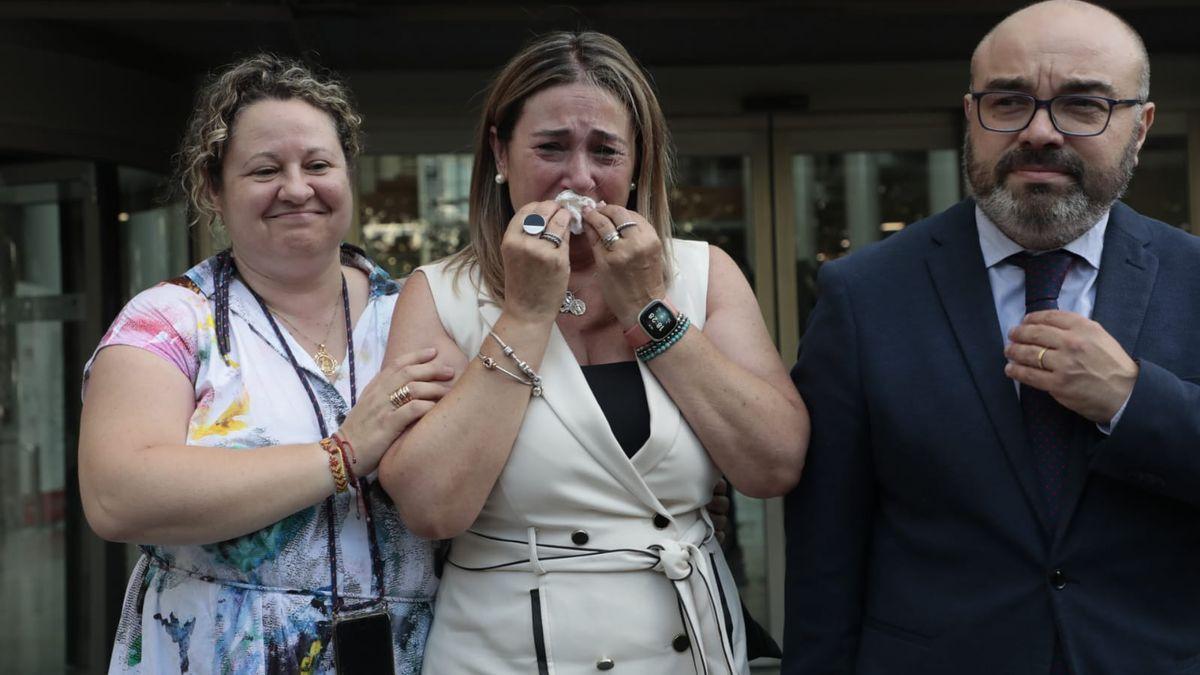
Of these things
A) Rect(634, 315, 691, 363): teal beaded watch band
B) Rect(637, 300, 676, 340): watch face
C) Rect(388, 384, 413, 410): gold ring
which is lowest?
Rect(388, 384, 413, 410): gold ring

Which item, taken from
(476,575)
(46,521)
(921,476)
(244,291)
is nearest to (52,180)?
(46,521)

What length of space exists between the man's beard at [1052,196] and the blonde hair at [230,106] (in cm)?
131

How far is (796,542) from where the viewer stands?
7.61 feet

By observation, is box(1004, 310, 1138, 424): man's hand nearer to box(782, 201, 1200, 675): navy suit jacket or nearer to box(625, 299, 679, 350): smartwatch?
box(782, 201, 1200, 675): navy suit jacket

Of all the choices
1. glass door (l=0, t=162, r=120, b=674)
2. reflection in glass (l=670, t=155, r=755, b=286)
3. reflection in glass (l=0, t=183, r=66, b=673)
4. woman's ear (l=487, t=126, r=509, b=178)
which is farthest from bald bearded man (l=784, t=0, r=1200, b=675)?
reflection in glass (l=0, t=183, r=66, b=673)

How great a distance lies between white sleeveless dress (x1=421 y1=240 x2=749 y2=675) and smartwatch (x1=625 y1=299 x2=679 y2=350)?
0.08 m

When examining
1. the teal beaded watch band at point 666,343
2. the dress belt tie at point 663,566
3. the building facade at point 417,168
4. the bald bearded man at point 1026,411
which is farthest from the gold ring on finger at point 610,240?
the building facade at point 417,168

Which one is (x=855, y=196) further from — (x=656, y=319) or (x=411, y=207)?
(x=656, y=319)

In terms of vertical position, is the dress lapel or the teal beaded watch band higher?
the teal beaded watch band

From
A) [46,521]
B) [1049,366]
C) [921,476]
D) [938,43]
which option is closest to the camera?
[1049,366]

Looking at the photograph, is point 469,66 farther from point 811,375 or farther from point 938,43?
point 811,375

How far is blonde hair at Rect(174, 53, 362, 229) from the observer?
2.44 m

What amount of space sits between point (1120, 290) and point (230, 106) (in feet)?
5.64

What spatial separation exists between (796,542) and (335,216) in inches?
44.2
